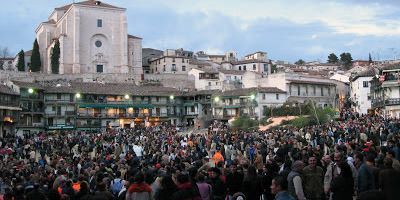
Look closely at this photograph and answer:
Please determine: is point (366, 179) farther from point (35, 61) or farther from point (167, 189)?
point (35, 61)

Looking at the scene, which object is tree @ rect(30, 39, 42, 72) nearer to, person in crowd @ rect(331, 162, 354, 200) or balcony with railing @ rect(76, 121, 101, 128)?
balcony with railing @ rect(76, 121, 101, 128)

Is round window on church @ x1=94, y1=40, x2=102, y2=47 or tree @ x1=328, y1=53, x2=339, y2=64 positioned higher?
tree @ x1=328, y1=53, x2=339, y2=64

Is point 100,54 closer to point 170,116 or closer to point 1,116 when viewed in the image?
point 170,116

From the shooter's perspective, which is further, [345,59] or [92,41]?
[345,59]

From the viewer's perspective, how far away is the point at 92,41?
268 feet

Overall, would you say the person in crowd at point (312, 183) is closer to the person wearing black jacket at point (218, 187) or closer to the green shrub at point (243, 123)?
the person wearing black jacket at point (218, 187)

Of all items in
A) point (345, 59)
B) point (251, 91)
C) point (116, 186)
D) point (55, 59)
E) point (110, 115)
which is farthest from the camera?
point (345, 59)

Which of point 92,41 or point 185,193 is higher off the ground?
point 92,41

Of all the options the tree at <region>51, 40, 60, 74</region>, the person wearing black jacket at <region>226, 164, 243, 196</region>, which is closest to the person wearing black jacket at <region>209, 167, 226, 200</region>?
the person wearing black jacket at <region>226, 164, 243, 196</region>

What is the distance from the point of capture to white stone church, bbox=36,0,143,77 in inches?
3118

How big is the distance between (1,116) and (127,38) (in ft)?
117

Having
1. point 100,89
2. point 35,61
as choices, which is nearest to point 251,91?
point 100,89

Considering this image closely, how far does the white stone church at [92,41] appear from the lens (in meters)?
79.2

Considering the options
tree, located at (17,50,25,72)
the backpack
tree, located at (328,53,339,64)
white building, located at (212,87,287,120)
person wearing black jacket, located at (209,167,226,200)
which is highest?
tree, located at (328,53,339,64)
